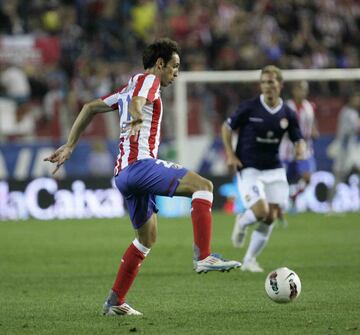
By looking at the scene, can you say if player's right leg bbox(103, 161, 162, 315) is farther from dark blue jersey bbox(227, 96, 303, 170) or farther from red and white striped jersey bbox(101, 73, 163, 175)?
dark blue jersey bbox(227, 96, 303, 170)

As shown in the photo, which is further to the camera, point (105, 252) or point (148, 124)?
point (105, 252)

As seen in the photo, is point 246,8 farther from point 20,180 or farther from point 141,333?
point 141,333

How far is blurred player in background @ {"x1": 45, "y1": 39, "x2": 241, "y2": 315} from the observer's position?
797cm

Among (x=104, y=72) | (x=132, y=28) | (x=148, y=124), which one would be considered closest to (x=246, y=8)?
(x=132, y=28)

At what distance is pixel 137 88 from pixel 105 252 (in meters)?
6.91

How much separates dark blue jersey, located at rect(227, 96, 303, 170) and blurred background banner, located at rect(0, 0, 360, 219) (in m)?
7.25

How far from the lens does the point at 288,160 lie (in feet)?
62.3

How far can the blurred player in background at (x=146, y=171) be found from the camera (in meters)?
7.97

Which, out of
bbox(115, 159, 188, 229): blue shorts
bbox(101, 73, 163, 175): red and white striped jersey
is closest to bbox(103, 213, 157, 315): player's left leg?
bbox(115, 159, 188, 229): blue shorts

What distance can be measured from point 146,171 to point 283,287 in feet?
5.10

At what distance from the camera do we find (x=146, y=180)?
808 centimetres

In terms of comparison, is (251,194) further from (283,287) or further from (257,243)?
(283,287)

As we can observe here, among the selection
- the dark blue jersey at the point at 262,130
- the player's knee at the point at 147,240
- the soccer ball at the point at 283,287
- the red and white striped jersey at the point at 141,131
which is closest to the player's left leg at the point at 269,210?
the dark blue jersey at the point at 262,130

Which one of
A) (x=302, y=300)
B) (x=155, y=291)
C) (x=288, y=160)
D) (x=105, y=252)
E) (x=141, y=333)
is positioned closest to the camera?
(x=141, y=333)
